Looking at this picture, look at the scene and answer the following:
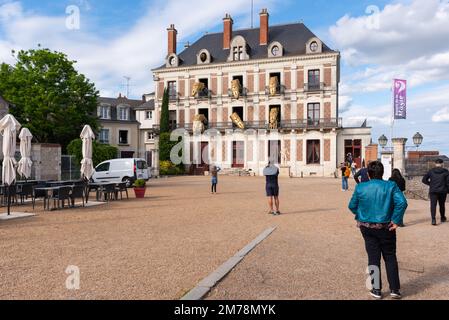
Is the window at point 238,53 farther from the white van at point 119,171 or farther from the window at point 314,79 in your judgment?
the white van at point 119,171

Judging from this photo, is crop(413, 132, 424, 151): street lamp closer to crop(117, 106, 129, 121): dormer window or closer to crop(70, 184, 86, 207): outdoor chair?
crop(70, 184, 86, 207): outdoor chair

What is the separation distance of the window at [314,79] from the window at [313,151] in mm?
5189

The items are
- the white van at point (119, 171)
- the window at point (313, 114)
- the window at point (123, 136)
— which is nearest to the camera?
the white van at point (119, 171)

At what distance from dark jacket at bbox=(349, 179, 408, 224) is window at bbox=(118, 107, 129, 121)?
44484 millimetres

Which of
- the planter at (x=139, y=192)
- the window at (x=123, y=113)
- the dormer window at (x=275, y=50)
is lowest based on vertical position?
the planter at (x=139, y=192)

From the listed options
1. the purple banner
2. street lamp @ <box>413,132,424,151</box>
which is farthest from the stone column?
the purple banner

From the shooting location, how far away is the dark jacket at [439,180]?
8977 millimetres

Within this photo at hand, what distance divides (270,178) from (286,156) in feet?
83.8

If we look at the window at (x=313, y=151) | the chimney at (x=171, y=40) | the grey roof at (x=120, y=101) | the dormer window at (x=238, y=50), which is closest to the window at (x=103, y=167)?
the window at (x=313, y=151)

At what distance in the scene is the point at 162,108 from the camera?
3941cm

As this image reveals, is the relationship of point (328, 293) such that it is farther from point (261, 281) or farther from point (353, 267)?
point (353, 267)

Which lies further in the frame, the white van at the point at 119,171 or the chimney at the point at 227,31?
the chimney at the point at 227,31

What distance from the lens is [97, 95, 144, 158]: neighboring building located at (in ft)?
146

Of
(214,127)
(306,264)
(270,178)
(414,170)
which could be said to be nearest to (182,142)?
(214,127)
